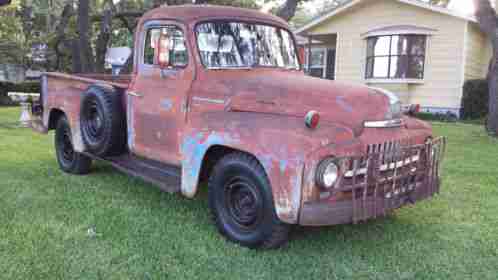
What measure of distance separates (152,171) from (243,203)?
4.51 feet

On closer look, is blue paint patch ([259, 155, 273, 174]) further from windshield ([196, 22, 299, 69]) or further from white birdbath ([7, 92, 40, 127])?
white birdbath ([7, 92, 40, 127])

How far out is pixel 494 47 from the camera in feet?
35.0

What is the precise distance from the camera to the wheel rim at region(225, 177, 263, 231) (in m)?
3.48

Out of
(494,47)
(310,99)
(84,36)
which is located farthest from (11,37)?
(310,99)

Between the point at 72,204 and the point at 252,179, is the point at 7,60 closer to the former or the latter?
the point at 72,204

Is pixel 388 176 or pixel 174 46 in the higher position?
pixel 174 46

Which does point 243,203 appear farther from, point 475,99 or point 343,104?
point 475,99

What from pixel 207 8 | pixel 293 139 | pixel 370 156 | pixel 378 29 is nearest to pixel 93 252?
pixel 293 139

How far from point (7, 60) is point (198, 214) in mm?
24255

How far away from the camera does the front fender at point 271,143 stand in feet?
10.1

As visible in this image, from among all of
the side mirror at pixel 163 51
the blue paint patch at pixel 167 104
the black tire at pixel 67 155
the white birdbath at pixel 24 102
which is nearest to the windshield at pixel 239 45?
the side mirror at pixel 163 51

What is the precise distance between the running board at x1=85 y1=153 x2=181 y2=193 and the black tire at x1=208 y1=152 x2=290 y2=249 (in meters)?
0.51

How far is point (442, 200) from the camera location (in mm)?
5121

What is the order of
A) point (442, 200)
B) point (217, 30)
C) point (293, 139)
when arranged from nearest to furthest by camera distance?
point (293, 139)
point (217, 30)
point (442, 200)
